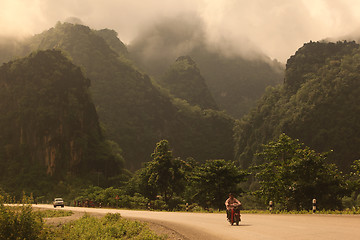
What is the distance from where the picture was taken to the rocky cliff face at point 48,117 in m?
102

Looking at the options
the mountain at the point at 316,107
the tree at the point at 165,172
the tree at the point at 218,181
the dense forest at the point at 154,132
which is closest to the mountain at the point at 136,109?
the dense forest at the point at 154,132

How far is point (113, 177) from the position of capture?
4055 inches

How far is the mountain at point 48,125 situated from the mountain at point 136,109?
170 feet

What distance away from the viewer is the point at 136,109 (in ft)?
595

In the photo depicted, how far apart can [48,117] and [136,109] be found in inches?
3032

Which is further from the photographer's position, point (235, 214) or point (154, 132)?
point (154, 132)

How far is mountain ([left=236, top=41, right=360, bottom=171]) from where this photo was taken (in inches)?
4429

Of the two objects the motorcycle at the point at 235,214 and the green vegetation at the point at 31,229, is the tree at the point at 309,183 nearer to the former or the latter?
the motorcycle at the point at 235,214

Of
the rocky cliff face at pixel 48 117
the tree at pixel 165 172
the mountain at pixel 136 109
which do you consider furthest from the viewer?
the mountain at pixel 136 109

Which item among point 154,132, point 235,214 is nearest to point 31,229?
point 235,214

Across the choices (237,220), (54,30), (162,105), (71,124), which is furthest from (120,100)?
(237,220)

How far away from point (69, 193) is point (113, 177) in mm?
16918

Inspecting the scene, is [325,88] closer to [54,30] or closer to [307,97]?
[307,97]

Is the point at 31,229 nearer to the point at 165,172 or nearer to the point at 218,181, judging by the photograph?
the point at 218,181
